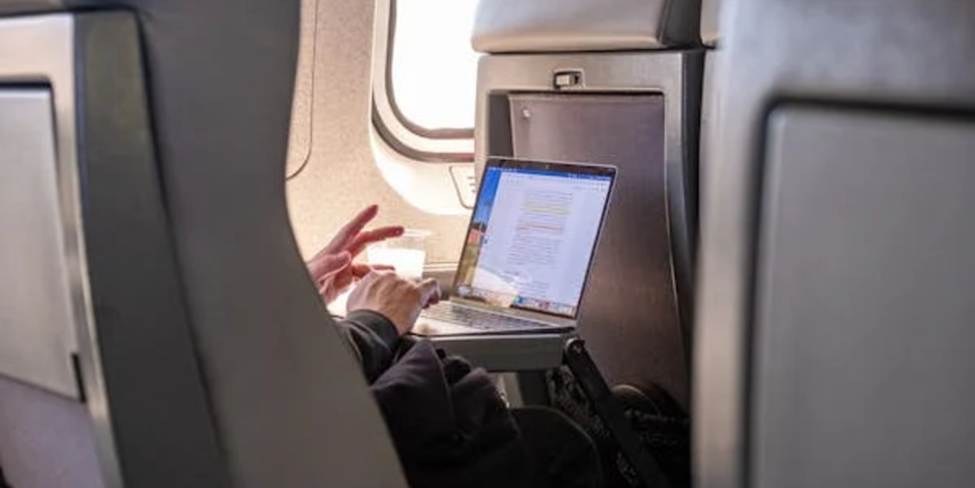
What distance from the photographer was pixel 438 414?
1.44 metres

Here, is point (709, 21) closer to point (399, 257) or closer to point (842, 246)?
point (399, 257)

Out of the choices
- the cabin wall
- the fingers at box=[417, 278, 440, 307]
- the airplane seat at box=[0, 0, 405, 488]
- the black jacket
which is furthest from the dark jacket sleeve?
the cabin wall

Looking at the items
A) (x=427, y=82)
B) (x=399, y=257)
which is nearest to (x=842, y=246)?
(x=399, y=257)

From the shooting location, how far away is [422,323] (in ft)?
5.71

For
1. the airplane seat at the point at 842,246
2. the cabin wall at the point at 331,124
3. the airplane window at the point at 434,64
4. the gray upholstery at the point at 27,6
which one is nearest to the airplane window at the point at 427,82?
the airplane window at the point at 434,64

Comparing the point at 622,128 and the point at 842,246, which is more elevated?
the point at 842,246

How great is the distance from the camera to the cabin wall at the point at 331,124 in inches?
106

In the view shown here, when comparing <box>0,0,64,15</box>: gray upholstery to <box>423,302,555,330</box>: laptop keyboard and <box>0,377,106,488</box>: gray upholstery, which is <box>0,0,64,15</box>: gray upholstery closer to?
<box>0,377,106,488</box>: gray upholstery

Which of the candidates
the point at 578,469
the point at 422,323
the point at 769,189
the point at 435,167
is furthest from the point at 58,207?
the point at 435,167

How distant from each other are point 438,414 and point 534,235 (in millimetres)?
539

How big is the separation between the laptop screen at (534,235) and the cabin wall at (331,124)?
77cm

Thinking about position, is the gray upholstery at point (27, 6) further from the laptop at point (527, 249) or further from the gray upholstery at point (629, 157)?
the gray upholstery at point (629, 157)

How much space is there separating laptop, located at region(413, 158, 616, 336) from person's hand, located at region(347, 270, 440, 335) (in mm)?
A: 36

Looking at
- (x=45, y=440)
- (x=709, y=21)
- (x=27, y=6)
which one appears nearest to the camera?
(x=27, y=6)
